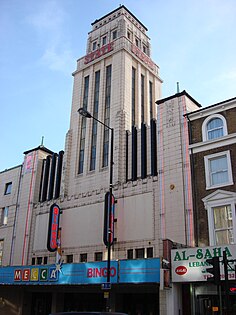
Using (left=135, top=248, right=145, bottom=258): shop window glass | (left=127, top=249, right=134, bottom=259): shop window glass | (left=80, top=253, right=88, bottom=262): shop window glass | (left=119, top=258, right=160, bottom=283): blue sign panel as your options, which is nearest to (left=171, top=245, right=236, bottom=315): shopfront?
(left=119, top=258, right=160, bottom=283): blue sign panel

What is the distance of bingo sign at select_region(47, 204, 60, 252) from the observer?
95.5 ft

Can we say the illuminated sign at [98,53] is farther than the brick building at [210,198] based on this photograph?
Yes

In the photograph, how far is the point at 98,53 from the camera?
37.2 meters

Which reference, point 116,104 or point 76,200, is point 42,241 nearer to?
point 76,200

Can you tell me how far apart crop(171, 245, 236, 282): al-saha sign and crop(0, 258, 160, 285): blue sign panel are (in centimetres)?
106

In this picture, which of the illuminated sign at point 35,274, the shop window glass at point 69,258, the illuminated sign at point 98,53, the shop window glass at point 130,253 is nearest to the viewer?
the illuminated sign at point 35,274

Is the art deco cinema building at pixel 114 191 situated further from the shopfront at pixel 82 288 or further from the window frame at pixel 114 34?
the window frame at pixel 114 34

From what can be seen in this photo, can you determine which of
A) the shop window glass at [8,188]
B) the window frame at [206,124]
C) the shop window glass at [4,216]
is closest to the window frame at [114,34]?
the window frame at [206,124]

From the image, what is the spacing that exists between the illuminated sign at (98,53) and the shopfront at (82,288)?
21.7m

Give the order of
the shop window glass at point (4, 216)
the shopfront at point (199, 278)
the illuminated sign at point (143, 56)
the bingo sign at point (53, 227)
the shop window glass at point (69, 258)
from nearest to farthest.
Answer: the shopfront at point (199, 278) → the bingo sign at point (53, 227) → the shop window glass at point (69, 258) → the illuminated sign at point (143, 56) → the shop window glass at point (4, 216)

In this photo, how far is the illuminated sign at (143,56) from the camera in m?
36.8

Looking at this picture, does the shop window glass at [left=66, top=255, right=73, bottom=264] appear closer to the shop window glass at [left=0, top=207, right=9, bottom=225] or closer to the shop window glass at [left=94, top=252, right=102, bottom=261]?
the shop window glass at [left=94, top=252, right=102, bottom=261]

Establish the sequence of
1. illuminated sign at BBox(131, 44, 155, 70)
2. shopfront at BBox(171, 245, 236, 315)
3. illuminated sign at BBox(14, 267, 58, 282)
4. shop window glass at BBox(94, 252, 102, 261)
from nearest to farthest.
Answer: shopfront at BBox(171, 245, 236, 315), illuminated sign at BBox(14, 267, 58, 282), shop window glass at BBox(94, 252, 102, 261), illuminated sign at BBox(131, 44, 155, 70)

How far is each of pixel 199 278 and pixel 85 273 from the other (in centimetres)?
763
